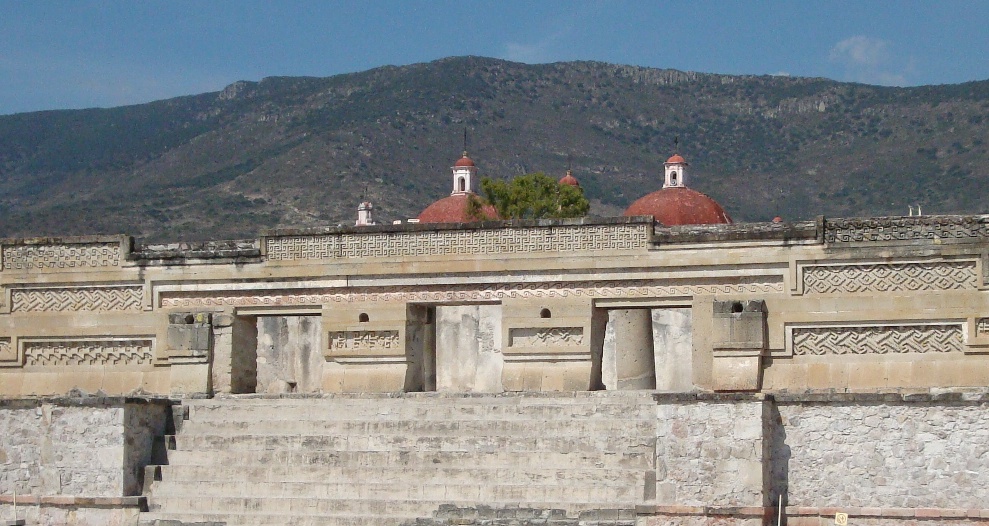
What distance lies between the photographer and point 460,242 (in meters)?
20.3

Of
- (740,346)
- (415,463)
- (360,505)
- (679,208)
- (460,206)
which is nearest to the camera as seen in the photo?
(360,505)

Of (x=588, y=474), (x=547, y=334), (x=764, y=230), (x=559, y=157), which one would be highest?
(x=559, y=157)

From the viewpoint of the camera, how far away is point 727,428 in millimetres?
15750

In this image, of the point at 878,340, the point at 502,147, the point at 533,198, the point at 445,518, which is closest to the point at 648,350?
the point at 878,340

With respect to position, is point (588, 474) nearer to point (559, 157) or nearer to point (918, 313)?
point (918, 313)

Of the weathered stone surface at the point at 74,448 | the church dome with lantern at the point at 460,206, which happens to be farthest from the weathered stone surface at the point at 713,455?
the church dome with lantern at the point at 460,206

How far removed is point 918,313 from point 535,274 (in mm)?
4819

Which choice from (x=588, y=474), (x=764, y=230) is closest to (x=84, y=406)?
(x=588, y=474)

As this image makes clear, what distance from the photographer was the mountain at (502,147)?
73312 mm

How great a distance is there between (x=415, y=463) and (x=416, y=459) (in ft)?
0.15

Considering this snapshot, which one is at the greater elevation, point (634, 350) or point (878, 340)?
point (878, 340)

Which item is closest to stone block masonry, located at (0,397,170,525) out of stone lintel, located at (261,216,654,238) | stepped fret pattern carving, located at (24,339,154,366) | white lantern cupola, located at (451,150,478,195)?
stepped fret pattern carving, located at (24,339,154,366)

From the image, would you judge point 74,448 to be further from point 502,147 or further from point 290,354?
point 502,147

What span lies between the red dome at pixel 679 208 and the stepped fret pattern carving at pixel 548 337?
17.9 m
